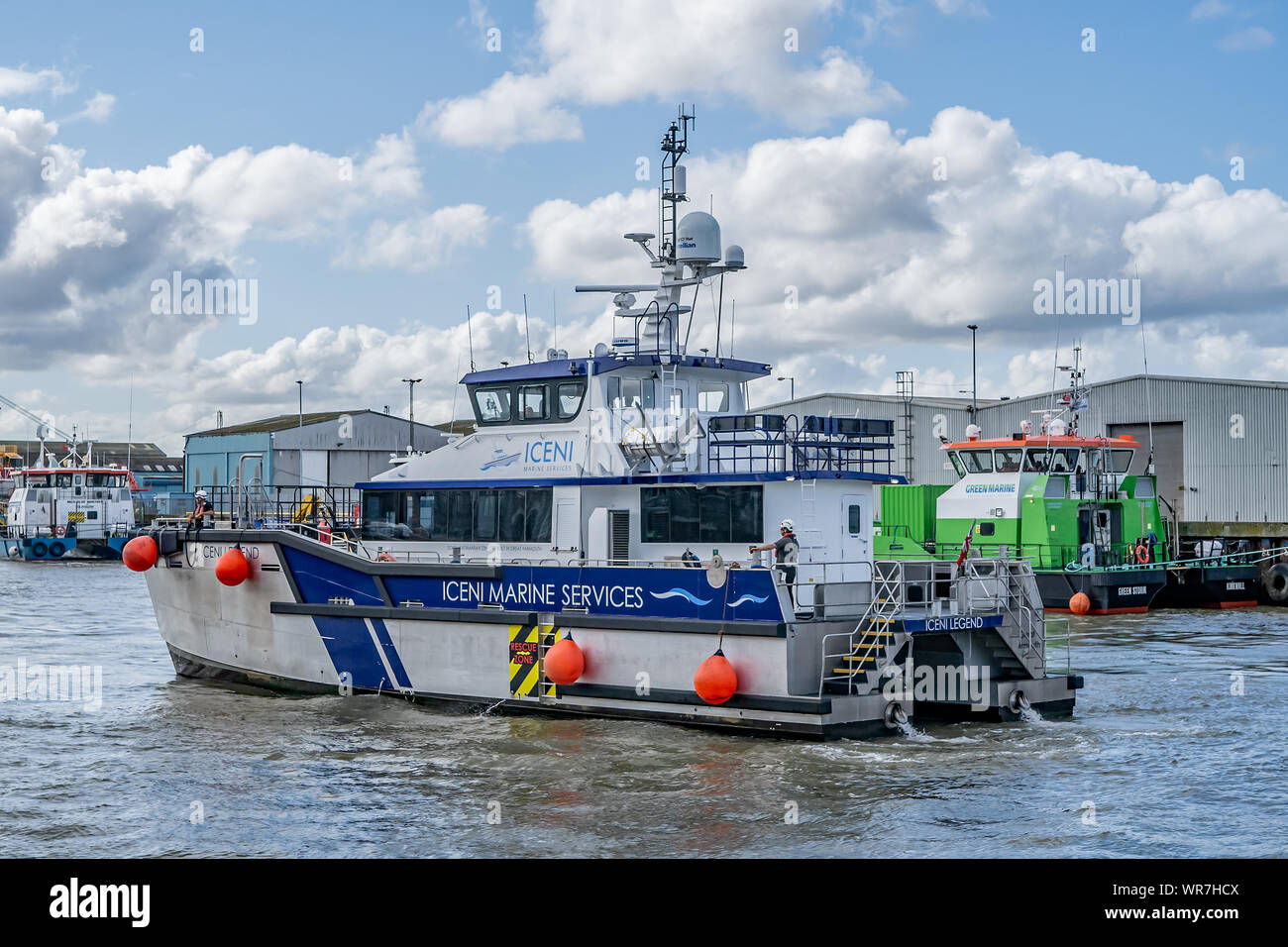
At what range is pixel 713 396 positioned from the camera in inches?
626

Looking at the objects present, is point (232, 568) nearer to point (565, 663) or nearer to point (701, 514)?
point (565, 663)

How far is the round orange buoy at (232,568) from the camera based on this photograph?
1588 cm

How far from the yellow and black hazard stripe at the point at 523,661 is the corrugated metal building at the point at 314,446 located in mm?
39699

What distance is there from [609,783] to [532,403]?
5666 mm

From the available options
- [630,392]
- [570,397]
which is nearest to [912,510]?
[630,392]

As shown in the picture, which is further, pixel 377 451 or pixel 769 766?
pixel 377 451

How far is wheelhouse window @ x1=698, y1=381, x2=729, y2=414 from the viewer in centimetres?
1581

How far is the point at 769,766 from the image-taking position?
1160cm

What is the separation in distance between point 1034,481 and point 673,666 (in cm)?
A: 1953

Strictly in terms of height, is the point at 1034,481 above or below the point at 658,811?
above

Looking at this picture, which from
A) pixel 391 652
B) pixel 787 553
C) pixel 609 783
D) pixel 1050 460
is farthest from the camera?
pixel 1050 460
